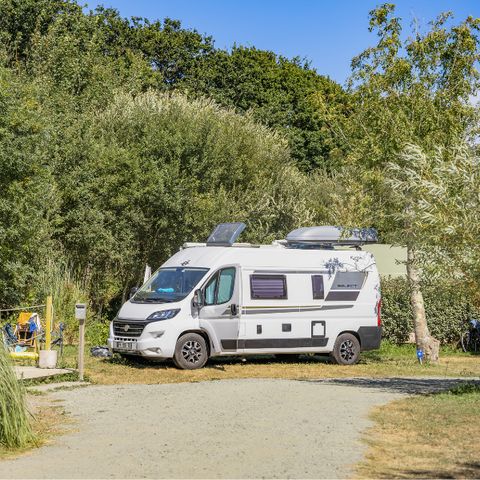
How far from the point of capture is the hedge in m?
27.7

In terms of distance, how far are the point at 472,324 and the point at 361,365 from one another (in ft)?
29.6

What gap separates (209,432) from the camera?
34.5 feet

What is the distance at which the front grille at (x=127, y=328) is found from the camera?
59.4ft

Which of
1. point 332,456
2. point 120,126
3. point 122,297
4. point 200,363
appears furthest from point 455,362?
point 332,456

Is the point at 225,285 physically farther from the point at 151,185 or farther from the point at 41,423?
the point at 151,185

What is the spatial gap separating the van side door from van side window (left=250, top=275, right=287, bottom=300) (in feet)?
1.38

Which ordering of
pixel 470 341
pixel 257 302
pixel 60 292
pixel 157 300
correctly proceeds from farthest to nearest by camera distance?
pixel 470 341, pixel 60 292, pixel 257 302, pixel 157 300

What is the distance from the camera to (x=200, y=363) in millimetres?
18328

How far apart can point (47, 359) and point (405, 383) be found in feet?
22.6

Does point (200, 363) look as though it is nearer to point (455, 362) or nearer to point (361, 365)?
point (361, 365)

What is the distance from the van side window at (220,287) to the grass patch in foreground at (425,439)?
19.8 ft

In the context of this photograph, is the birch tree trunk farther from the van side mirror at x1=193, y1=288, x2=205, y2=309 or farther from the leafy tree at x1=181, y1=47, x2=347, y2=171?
the leafy tree at x1=181, y1=47, x2=347, y2=171

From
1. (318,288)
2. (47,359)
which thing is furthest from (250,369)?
(47,359)

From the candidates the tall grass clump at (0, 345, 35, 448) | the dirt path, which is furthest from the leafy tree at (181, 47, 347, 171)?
the tall grass clump at (0, 345, 35, 448)
